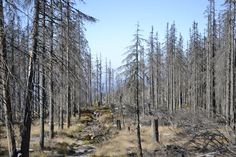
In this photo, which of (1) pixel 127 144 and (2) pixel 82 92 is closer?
(1) pixel 127 144

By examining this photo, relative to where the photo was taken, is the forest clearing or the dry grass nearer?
the forest clearing

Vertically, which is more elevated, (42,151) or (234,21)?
(234,21)

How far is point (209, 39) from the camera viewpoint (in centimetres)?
4028

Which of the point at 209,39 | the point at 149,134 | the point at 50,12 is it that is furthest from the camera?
the point at 209,39

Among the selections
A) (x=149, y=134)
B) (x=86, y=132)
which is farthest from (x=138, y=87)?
(x=86, y=132)

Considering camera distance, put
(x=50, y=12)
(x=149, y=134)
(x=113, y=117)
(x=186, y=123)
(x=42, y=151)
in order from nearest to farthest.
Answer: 1. (x=186, y=123)
2. (x=50, y=12)
3. (x=42, y=151)
4. (x=149, y=134)
5. (x=113, y=117)

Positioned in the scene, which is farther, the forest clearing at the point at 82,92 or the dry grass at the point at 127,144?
the dry grass at the point at 127,144

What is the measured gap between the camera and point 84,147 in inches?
1016

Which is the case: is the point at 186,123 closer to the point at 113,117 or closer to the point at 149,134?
the point at 149,134

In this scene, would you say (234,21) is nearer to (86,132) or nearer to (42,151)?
(86,132)

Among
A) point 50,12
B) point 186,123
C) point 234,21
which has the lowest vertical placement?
point 186,123

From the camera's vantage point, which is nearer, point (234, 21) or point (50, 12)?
point (50, 12)

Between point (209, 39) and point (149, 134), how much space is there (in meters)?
14.7

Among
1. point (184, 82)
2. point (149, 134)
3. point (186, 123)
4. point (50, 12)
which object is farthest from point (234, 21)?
point (184, 82)
